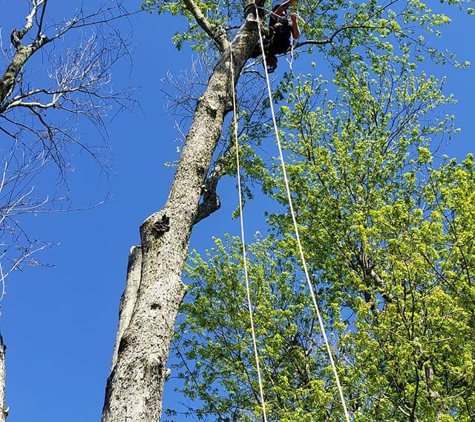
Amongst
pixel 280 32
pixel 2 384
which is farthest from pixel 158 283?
pixel 280 32

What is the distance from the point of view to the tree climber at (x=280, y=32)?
16.4ft

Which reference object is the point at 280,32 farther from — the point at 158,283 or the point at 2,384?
the point at 2,384

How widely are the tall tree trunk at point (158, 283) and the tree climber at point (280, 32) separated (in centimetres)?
118

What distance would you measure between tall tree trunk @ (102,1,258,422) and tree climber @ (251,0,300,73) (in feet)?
3.86

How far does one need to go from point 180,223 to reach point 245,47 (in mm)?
2030

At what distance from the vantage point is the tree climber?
500 centimetres

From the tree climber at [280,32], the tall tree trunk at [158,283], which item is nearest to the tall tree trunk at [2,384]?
the tall tree trunk at [158,283]

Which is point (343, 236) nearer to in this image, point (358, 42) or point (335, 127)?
point (335, 127)

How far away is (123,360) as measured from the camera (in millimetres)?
2328

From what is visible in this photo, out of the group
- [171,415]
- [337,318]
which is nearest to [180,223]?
[337,318]

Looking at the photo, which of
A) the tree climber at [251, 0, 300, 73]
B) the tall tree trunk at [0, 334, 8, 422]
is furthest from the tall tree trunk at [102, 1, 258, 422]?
the tall tree trunk at [0, 334, 8, 422]

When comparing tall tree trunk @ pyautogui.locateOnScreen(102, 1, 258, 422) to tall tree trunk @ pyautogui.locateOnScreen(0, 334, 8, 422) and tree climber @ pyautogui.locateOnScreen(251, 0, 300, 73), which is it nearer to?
tree climber @ pyautogui.locateOnScreen(251, 0, 300, 73)

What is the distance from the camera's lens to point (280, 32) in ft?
16.7

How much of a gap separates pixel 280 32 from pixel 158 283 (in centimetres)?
345
